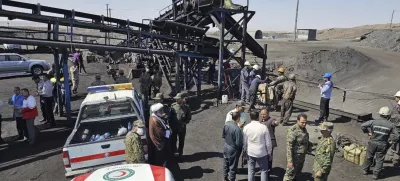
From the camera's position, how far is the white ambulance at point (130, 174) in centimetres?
380

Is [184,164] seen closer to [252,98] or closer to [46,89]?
[252,98]

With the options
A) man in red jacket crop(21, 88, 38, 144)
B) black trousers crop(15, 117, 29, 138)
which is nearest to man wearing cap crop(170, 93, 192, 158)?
man in red jacket crop(21, 88, 38, 144)

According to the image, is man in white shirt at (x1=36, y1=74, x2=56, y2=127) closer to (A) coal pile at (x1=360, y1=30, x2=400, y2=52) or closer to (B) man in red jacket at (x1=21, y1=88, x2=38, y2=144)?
(B) man in red jacket at (x1=21, y1=88, x2=38, y2=144)

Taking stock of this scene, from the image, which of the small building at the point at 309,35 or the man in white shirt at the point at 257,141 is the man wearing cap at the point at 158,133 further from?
the small building at the point at 309,35

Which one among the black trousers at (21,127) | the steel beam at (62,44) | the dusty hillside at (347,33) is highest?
the dusty hillside at (347,33)

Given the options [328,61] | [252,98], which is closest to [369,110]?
[252,98]

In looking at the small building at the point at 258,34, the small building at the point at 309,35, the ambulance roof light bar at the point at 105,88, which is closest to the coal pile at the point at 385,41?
the small building at the point at 309,35

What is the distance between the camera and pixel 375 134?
21.1ft

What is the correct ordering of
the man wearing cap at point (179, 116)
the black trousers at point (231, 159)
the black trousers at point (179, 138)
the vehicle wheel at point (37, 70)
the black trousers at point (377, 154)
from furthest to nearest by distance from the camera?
the vehicle wheel at point (37, 70), the black trousers at point (179, 138), the man wearing cap at point (179, 116), the black trousers at point (377, 154), the black trousers at point (231, 159)

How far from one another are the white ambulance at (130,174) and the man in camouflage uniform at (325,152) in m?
2.81

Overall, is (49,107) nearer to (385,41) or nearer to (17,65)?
(17,65)

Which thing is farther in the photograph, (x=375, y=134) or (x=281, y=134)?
(x=281, y=134)

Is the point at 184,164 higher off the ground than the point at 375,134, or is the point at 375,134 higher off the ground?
the point at 375,134

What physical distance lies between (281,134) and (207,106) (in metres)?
4.69
